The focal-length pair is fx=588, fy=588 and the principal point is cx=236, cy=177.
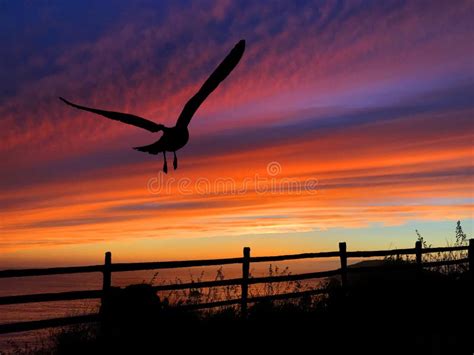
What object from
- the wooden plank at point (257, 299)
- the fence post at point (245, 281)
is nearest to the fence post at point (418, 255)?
the wooden plank at point (257, 299)

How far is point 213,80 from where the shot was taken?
6832 mm

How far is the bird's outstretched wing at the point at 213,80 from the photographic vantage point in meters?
6.80

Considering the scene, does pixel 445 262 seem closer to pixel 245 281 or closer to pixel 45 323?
pixel 245 281

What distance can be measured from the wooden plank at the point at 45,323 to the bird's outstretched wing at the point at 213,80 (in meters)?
3.84

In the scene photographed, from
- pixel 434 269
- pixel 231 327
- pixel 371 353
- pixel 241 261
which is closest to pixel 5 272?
pixel 231 327

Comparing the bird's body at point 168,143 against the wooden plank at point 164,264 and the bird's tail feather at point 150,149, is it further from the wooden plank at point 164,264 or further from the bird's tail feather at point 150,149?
the wooden plank at point 164,264

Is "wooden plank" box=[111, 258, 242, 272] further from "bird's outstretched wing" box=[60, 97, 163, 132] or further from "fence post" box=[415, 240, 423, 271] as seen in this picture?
"fence post" box=[415, 240, 423, 271]

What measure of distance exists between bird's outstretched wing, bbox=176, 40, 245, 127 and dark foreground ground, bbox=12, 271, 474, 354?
361 centimetres

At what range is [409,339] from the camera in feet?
32.0

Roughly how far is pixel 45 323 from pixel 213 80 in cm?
441

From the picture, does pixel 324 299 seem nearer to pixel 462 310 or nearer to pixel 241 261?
pixel 241 261

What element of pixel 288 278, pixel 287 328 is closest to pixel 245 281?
pixel 288 278

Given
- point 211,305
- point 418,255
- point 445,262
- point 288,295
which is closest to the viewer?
point 211,305

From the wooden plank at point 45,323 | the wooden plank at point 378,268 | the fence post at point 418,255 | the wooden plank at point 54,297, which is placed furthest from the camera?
the fence post at point 418,255
